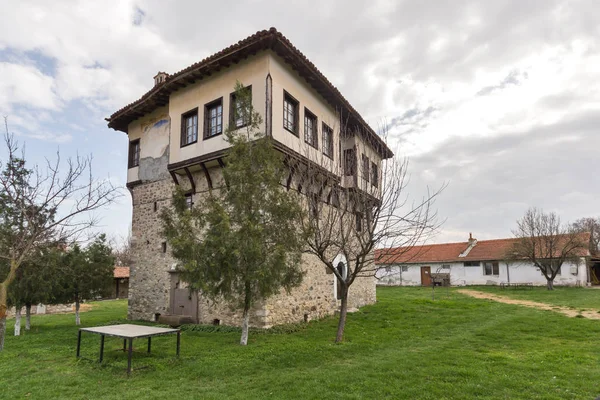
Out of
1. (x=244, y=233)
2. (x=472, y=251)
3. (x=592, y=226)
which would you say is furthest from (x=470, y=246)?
(x=244, y=233)

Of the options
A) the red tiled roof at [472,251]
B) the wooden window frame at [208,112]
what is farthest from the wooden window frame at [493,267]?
the wooden window frame at [208,112]

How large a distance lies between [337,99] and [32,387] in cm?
Answer: 1218

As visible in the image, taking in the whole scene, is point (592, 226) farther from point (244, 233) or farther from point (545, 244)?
point (244, 233)

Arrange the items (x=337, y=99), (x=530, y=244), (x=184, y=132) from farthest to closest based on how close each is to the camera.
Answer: (x=530, y=244)
(x=337, y=99)
(x=184, y=132)

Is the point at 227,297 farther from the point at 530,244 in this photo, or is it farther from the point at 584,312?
the point at 530,244

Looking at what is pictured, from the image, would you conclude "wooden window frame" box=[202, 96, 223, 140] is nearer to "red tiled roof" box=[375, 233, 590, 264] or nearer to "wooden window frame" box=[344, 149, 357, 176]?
"wooden window frame" box=[344, 149, 357, 176]

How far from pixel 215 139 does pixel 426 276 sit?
3036 centimetres

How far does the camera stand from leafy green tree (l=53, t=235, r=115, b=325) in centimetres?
1352

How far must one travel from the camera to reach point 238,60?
12.0 metres

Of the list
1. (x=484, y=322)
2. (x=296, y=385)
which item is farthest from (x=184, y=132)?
(x=484, y=322)

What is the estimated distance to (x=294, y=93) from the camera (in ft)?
41.1

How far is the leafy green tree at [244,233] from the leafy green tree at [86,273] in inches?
245

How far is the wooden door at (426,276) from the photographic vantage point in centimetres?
3654

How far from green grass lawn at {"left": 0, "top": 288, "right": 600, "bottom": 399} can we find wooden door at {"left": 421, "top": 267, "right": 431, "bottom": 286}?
25.2 metres
